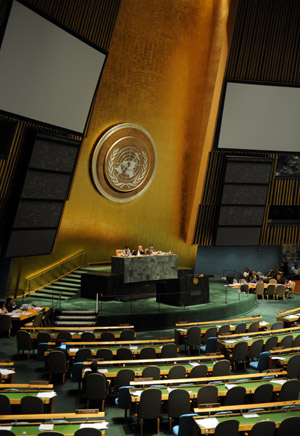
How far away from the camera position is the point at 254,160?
20156 mm

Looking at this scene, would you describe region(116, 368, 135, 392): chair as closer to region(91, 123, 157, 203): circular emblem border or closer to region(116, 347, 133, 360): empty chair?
region(116, 347, 133, 360): empty chair

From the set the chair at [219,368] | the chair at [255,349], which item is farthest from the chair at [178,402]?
the chair at [255,349]

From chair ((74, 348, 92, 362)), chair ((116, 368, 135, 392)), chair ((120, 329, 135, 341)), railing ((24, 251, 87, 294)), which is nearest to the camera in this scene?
chair ((116, 368, 135, 392))

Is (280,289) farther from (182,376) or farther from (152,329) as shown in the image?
(182,376)

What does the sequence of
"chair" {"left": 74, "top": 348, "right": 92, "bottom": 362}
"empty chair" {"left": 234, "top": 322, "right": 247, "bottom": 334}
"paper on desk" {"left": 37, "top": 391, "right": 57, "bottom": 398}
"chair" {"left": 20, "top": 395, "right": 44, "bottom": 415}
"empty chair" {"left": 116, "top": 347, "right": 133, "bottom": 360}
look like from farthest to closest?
"empty chair" {"left": 234, "top": 322, "right": 247, "bottom": 334}, "empty chair" {"left": 116, "top": 347, "right": 133, "bottom": 360}, "chair" {"left": 74, "top": 348, "right": 92, "bottom": 362}, "paper on desk" {"left": 37, "top": 391, "right": 57, "bottom": 398}, "chair" {"left": 20, "top": 395, "right": 44, "bottom": 415}

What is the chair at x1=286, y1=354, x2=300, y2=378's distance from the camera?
30.9ft

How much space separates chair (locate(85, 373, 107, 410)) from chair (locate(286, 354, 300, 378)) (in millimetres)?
3659

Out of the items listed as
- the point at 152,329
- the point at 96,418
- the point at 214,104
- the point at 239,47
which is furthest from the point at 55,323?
the point at 239,47

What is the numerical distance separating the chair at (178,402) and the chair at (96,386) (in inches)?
55.2

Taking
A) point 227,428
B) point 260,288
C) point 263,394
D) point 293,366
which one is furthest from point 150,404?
point 260,288

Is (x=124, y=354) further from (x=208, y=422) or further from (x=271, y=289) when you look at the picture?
(x=271, y=289)

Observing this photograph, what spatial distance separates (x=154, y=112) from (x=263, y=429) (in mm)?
16335

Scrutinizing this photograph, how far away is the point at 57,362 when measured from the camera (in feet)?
32.7

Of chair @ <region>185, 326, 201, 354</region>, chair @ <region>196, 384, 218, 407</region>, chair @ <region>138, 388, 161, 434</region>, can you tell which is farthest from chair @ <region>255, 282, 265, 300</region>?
chair @ <region>138, 388, 161, 434</region>
